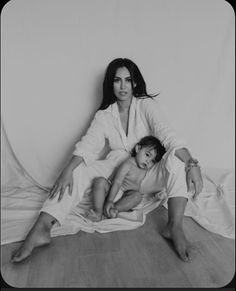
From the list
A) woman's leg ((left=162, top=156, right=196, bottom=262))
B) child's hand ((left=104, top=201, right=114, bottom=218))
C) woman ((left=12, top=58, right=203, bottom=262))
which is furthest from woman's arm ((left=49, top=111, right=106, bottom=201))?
woman's leg ((left=162, top=156, right=196, bottom=262))

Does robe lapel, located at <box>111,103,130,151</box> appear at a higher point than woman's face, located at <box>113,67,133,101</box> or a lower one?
lower

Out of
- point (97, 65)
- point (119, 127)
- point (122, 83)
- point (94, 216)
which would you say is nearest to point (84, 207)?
point (94, 216)

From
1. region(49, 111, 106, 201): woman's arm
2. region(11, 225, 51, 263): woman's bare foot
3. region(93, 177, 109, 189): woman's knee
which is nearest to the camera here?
region(11, 225, 51, 263): woman's bare foot

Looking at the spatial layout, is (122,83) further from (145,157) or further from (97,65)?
(145,157)

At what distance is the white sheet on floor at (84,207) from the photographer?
159 centimetres

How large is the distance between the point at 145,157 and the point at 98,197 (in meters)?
0.32

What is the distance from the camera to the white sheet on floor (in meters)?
1.59

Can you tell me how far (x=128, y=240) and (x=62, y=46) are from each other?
3.72 feet

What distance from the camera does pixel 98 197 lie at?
5.49 feet

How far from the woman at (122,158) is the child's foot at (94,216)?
0.11 metres

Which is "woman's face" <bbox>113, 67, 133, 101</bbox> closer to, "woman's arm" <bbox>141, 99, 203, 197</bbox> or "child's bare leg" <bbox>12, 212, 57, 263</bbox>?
"woman's arm" <bbox>141, 99, 203, 197</bbox>

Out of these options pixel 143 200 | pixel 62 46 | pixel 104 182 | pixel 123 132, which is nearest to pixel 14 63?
pixel 62 46

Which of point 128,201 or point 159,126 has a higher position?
point 159,126

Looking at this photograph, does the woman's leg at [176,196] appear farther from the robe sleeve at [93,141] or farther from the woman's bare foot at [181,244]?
the robe sleeve at [93,141]
